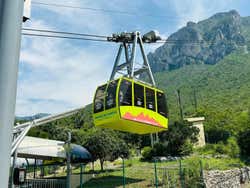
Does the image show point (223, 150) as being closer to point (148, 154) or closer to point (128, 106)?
point (148, 154)

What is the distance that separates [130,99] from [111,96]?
0.81 metres

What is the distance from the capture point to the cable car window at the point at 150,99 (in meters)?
13.4

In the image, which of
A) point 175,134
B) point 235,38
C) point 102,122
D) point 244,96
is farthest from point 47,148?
point 235,38

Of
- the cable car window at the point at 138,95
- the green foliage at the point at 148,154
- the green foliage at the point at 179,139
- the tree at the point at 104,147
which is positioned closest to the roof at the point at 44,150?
the tree at the point at 104,147

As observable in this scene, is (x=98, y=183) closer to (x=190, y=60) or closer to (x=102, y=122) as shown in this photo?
(x=102, y=122)

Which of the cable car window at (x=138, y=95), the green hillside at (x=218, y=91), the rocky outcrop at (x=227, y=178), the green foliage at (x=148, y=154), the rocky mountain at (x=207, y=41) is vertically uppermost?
the rocky mountain at (x=207, y=41)

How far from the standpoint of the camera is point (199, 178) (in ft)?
51.8

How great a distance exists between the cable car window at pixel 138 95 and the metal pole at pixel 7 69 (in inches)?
452

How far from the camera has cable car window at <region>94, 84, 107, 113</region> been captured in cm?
1308

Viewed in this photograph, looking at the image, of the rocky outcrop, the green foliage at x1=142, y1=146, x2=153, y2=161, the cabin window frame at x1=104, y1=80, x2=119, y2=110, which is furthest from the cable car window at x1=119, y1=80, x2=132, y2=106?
the green foliage at x1=142, y1=146, x2=153, y2=161

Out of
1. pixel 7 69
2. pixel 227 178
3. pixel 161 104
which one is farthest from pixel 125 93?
pixel 7 69

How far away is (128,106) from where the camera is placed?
1238 centimetres

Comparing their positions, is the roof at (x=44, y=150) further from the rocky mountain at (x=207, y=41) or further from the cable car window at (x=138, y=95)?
the rocky mountain at (x=207, y=41)

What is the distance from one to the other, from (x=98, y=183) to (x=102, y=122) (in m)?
5.45
